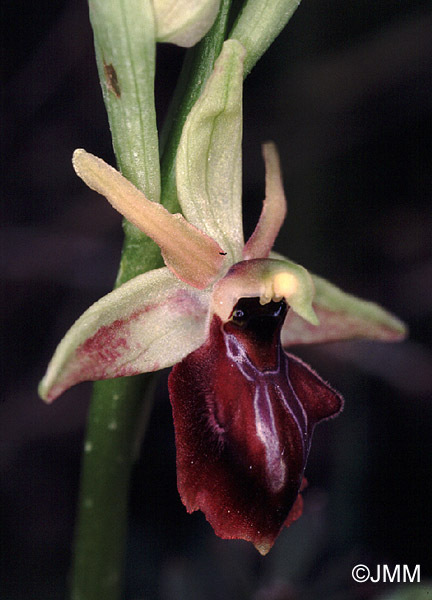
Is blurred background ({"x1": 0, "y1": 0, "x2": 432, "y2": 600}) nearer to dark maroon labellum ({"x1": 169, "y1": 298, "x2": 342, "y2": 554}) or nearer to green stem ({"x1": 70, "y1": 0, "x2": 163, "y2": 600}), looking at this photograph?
green stem ({"x1": 70, "y1": 0, "x2": 163, "y2": 600})

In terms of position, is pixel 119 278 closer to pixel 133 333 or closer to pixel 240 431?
pixel 133 333

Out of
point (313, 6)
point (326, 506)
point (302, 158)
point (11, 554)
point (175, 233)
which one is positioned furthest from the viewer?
point (302, 158)

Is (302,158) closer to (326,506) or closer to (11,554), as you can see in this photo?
(326,506)

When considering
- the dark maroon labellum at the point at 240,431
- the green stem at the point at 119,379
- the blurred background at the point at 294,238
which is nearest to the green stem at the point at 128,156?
the green stem at the point at 119,379

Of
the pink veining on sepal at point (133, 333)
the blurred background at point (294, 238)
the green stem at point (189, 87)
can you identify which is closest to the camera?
the pink veining on sepal at point (133, 333)

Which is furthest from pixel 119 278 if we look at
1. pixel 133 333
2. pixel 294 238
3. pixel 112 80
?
pixel 294 238

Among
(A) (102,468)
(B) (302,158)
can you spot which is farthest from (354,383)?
(A) (102,468)

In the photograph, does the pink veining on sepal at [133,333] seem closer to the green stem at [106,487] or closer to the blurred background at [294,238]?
the green stem at [106,487]
